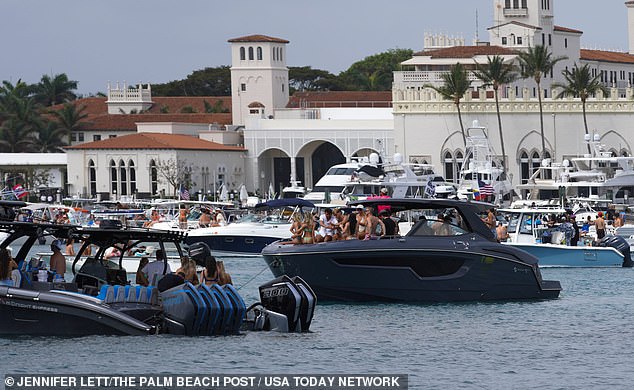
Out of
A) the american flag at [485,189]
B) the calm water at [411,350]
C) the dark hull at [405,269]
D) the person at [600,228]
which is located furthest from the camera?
the american flag at [485,189]

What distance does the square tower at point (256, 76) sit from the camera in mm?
122125

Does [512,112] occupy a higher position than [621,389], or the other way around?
[512,112]

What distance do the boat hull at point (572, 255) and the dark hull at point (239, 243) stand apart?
1061cm

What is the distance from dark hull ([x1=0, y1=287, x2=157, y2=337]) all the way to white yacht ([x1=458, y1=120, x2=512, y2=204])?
4268cm

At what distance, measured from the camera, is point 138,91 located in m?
137

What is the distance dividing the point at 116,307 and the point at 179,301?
1.04m

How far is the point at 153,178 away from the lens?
107562 mm

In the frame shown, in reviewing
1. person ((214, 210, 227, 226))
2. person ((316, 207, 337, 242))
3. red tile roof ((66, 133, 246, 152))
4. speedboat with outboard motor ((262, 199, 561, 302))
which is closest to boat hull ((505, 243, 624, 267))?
person ((316, 207, 337, 242))

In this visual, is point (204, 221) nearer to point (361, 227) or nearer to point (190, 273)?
point (361, 227)

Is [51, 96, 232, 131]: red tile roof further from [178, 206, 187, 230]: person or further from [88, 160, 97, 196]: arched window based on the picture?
[178, 206, 187, 230]: person

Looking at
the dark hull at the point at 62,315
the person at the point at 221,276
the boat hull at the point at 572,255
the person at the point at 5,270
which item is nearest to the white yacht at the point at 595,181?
the boat hull at the point at 572,255

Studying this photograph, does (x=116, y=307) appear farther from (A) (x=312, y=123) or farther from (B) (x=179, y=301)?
(A) (x=312, y=123)

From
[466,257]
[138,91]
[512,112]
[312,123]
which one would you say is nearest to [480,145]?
[512,112]

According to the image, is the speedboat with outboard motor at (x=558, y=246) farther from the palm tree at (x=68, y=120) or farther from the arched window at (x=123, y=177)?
the palm tree at (x=68, y=120)
